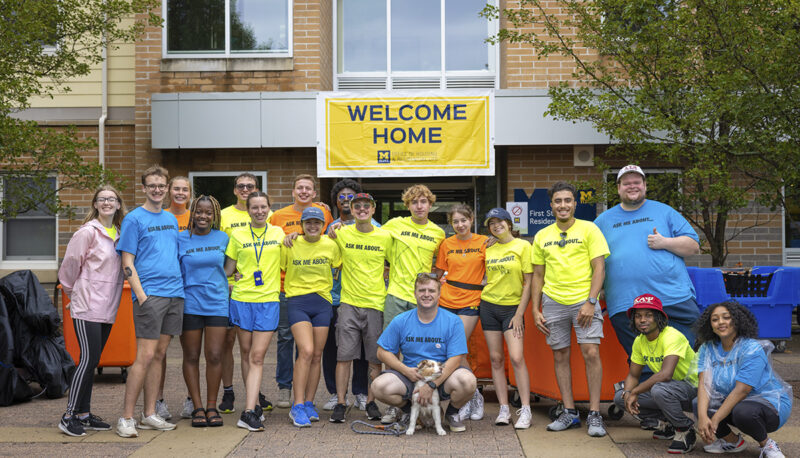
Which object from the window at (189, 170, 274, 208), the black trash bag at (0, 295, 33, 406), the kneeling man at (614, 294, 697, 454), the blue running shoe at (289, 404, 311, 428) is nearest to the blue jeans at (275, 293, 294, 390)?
the blue running shoe at (289, 404, 311, 428)

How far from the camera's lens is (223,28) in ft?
43.4

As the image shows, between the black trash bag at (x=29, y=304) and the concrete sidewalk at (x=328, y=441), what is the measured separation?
1202 millimetres

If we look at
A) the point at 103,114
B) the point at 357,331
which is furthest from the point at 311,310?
the point at 103,114

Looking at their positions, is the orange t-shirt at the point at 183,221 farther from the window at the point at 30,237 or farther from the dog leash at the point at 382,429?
the window at the point at 30,237

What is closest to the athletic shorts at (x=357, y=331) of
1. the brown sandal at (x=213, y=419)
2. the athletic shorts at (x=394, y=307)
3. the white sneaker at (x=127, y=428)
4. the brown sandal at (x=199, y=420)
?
the athletic shorts at (x=394, y=307)

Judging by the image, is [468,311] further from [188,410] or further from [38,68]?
[38,68]

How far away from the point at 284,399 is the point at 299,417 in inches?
40.7

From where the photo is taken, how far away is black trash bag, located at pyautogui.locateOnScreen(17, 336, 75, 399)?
790cm

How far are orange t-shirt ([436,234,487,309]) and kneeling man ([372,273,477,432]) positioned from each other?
0.39 metres

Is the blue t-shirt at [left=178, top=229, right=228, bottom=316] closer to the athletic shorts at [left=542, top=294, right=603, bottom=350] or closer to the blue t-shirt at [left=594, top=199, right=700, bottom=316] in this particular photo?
the athletic shorts at [left=542, top=294, right=603, bottom=350]

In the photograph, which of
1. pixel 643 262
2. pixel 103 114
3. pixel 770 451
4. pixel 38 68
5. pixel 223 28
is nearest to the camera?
pixel 770 451

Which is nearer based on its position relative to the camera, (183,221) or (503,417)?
(503,417)

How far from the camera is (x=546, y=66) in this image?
12805 mm

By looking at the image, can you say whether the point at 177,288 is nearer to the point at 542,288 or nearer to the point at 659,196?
the point at 542,288
